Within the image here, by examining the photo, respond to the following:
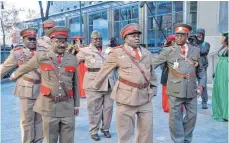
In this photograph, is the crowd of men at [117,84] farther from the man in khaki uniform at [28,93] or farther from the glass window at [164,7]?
the glass window at [164,7]

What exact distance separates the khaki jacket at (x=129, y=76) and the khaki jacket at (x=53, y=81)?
544 mm

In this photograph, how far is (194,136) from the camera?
5.98 metres

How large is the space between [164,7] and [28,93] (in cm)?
2050

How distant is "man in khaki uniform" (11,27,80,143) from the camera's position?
406 centimetres

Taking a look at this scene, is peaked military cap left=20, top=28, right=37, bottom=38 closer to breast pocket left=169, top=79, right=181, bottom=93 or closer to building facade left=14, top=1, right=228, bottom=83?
breast pocket left=169, top=79, right=181, bottom=93

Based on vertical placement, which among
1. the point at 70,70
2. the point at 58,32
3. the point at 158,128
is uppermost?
the point at 58,32

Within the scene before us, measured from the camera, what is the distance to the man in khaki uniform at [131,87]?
4.38m

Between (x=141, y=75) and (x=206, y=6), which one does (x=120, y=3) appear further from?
(x=141, y=75)

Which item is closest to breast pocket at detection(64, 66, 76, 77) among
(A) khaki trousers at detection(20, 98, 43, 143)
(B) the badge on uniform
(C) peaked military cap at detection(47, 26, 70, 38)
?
(C) peaked military cap at detection(47, 26, 70, 38)

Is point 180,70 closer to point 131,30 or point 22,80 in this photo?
point 131,30

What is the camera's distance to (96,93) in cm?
605

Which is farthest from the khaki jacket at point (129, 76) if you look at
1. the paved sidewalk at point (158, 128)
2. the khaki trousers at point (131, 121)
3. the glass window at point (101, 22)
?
the glass window at point (101, 22)

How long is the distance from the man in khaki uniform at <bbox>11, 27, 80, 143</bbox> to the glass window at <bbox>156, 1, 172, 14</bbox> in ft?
66.4

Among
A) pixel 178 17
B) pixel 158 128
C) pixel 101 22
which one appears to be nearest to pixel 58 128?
pixel 158 128
